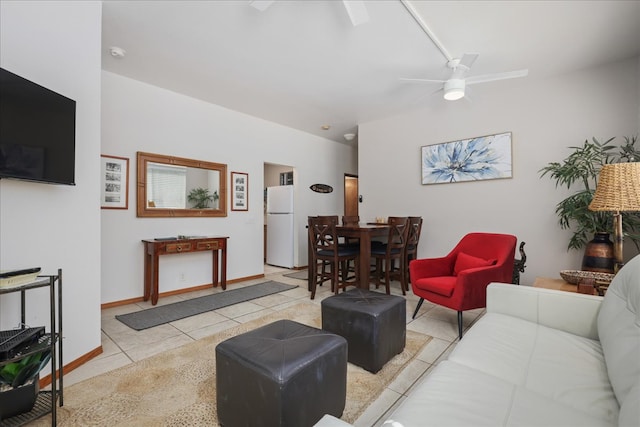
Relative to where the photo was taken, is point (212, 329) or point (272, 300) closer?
point (212, 329)

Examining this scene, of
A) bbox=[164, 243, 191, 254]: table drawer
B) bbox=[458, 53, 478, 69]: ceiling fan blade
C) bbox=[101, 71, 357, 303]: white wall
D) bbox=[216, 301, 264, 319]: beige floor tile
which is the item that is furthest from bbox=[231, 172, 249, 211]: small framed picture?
bbox=[458, 53, 478, 69]: ceiling fan blade

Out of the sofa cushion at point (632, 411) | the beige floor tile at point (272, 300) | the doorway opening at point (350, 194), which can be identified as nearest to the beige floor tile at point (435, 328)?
the beige floor tile at point (272, 300)

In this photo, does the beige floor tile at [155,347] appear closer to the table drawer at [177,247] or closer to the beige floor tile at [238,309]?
the beige floor tile at [238,309]

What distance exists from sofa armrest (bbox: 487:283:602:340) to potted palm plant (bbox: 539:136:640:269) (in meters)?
1.56

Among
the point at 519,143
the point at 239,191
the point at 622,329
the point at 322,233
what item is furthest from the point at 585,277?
the point at 239,191

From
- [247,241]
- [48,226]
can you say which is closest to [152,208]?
[247,241]

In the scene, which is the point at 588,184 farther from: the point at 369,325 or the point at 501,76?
the point at 369,325

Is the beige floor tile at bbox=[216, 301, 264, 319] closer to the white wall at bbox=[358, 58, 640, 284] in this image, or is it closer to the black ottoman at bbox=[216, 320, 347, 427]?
the black ottoman at bbox=[216, 320, 347, 427]

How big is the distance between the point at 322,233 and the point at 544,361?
2.66 meters

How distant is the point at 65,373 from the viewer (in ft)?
6.48

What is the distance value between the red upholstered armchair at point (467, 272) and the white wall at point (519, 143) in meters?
1.22

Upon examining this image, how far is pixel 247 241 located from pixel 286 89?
2.47 m

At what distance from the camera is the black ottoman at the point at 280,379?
126 cm

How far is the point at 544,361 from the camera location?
4.28 feet
